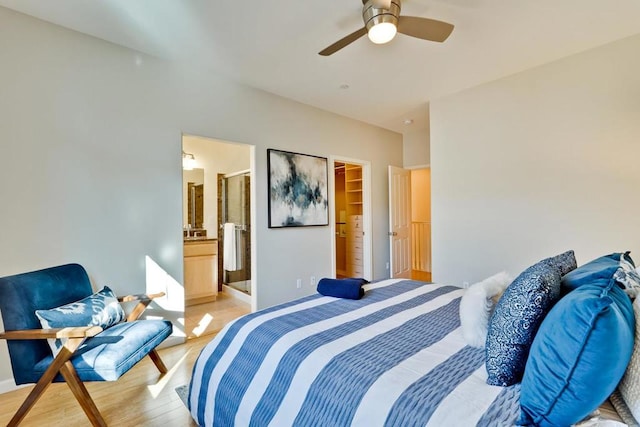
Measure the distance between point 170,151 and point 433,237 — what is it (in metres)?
3.21

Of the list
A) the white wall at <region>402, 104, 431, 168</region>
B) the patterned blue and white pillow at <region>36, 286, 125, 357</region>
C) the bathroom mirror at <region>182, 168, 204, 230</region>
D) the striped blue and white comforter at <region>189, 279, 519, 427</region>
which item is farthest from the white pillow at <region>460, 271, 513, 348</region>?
the bathroom mirror at <region>182, 168, 204, 230</region>

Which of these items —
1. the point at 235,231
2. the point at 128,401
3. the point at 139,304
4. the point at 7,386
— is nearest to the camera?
the point at 128,401

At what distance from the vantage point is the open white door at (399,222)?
187 inches

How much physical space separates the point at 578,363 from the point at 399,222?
4.25m

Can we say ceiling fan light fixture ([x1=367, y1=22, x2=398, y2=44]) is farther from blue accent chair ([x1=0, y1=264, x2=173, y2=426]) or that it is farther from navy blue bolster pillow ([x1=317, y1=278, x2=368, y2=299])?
blue accent chair ([x1=0, y1=264, x2=173, y2=426])

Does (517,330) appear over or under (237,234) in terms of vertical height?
under

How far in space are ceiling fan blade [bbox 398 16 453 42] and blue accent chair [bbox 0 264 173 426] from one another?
101 inches

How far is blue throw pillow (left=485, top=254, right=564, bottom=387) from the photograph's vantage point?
945 millimetres

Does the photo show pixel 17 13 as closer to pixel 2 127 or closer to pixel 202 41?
pixel 2 127

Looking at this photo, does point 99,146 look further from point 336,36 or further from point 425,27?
point 425,27

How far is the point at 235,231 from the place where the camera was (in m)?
4.47

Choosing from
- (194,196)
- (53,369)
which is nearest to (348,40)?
(53,369)

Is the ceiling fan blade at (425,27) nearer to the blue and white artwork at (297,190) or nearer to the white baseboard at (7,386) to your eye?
the blue and white artwork at (297,190)

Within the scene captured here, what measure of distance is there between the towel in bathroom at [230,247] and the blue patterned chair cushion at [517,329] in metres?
3.94
